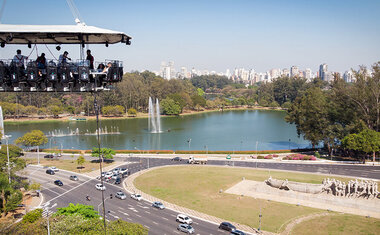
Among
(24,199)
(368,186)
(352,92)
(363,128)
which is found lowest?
(24,199)

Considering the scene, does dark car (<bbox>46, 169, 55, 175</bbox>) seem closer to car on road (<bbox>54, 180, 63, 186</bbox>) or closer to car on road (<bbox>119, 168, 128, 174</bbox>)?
car on road (<bbox>54, 180, 63, 186</bbox>)

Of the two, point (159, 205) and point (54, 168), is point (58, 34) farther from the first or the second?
point (54, 168)

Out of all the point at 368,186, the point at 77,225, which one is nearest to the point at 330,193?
the point at 368,186

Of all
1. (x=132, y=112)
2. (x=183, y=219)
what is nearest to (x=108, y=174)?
(x=183, y=219)

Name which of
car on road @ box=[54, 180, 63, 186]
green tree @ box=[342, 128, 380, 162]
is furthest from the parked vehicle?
green tree @ box=[342, 128, 380, 162]

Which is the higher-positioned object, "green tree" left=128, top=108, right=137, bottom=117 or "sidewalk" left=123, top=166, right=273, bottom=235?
"green tree" left=128, top=108, right=137, bottom=117

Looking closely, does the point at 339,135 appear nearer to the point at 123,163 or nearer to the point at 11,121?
the point at 123,163

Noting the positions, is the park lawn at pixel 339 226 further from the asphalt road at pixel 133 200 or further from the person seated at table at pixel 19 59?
the person seated at table at pixel 19 59
